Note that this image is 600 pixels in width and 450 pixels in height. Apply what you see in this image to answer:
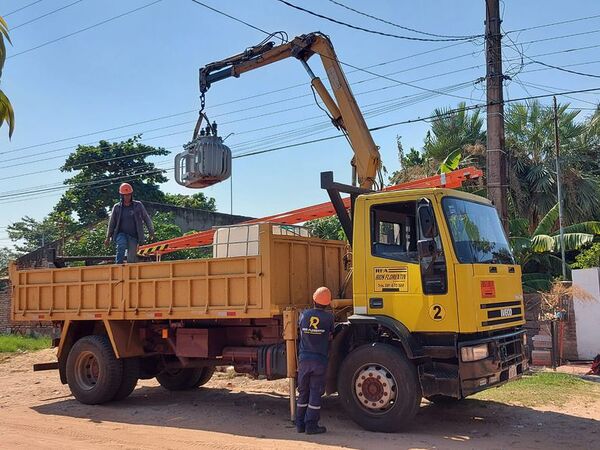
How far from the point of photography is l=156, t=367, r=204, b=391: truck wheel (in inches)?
419

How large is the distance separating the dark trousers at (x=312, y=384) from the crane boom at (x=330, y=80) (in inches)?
119

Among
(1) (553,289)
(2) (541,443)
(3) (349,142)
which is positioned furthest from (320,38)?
(1) (553,289)

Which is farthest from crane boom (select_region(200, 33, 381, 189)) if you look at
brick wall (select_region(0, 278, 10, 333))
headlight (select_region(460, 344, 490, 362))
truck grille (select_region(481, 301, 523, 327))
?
brick wall (select_region(0, 278, 10, 333))

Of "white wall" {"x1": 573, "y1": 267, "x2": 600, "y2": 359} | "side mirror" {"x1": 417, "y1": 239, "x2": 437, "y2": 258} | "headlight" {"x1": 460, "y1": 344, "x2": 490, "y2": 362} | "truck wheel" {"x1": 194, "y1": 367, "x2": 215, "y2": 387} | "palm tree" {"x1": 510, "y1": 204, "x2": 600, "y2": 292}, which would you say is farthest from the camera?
"palm tree" {"x1": 510, "y1": 204, "x2": 600, "y2": 292}

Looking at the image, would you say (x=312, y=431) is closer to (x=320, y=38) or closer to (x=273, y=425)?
(x=273, y=425)

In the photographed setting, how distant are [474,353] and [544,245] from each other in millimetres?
9852

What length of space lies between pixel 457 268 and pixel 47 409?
6.57 meters

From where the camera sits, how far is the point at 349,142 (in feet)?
30.9

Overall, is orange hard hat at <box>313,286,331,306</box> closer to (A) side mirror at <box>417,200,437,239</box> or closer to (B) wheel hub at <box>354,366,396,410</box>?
(B) wheel hub at <box>354,366,396,410</box>

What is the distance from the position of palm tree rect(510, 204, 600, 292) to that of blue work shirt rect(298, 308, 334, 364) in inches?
365

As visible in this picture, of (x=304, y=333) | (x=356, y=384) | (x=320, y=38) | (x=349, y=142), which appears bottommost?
(x=356, y=384)

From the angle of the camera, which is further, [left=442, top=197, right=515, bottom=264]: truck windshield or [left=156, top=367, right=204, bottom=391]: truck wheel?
[left=156, top=367, right=204, bottom=391]: truck wheel

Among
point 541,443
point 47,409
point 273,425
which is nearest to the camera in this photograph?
point 541,443

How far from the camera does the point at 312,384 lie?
711cm
